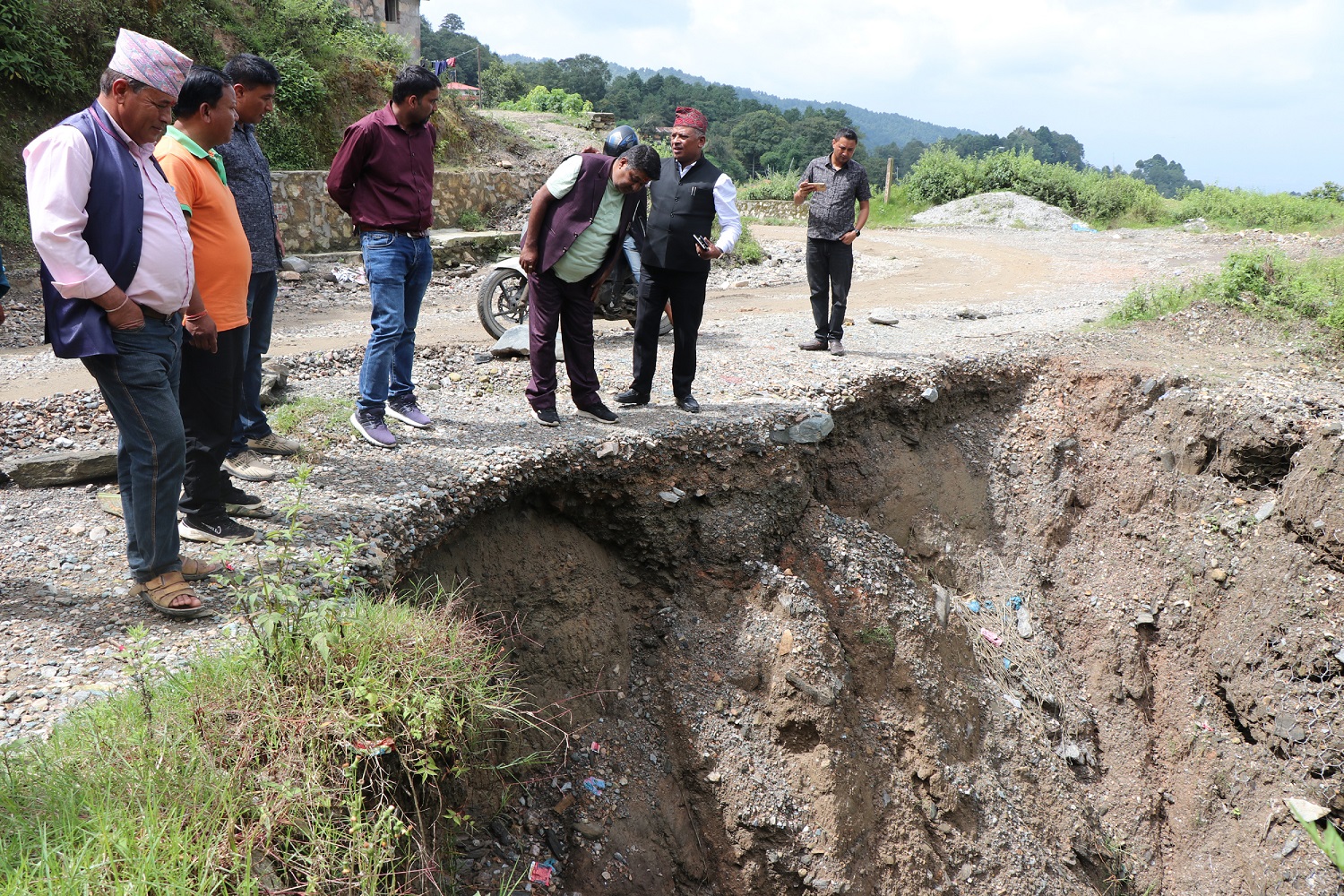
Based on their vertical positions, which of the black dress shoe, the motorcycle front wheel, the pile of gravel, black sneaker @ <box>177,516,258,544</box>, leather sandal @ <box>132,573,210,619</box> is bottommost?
leather sandal @ <box>132,573,210,619</box>

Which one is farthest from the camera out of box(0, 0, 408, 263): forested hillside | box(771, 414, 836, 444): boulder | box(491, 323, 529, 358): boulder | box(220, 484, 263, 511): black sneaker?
box(0, 0, 408, 263): forested hillside

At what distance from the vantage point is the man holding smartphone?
6.77 metres

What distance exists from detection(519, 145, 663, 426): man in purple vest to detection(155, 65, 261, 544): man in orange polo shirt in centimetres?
145

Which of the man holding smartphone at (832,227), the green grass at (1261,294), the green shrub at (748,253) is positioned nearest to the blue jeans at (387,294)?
the man holding smartphone at (832,227)

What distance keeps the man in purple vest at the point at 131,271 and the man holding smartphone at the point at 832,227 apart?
4.76 m

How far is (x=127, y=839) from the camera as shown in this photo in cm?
210

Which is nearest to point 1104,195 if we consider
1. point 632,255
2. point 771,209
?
point 771,209

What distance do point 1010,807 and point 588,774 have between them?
248cm

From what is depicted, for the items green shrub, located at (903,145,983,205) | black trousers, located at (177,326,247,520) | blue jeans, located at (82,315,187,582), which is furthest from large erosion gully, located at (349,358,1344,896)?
green shrub, located at (903,145,983,205)

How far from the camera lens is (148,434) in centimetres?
296

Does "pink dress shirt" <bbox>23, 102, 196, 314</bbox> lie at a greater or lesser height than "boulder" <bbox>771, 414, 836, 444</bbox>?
greater

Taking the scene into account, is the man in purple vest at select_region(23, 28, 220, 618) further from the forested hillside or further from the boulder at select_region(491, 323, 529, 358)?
the forested hillside

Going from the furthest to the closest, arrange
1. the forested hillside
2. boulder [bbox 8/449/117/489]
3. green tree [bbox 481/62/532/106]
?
1. green tree [bbox 481/62/532/106]
2. the forested hillside
3. boulder [bbox 8/449/117/489]

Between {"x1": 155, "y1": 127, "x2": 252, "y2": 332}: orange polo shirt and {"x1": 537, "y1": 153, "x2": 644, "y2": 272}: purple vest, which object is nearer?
{"x1": 155, "y1": 127, "x2": 252, "y2": 332}: orange polo shirt
